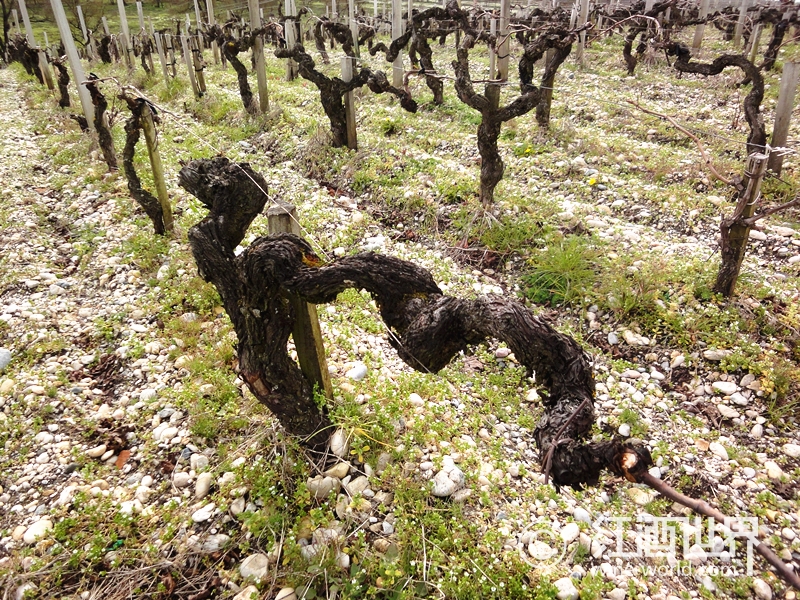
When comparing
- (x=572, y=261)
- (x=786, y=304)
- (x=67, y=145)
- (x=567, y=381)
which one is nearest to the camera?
(x=567, y=381)

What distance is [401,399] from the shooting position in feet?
11.5

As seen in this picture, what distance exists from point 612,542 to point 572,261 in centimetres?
300

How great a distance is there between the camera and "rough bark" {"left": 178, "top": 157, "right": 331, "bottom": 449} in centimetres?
281

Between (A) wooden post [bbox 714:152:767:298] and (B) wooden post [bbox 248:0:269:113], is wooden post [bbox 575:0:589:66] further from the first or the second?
(A) wooden post [bbox 714:152:767:298]

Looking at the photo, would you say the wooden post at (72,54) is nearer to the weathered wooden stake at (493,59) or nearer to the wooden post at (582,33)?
the weathered wooden stake at (493,59)

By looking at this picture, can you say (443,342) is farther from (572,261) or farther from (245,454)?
(572,261)

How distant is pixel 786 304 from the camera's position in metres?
4.48

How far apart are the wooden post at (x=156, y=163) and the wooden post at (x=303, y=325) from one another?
Result: 358 cm

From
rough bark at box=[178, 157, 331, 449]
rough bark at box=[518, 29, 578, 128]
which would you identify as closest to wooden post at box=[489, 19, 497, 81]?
rough bark at box=[518, 29, 578, 128]

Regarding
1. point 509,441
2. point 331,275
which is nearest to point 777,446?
point 509,441

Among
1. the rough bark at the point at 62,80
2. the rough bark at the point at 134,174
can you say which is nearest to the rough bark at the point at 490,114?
the rough bark at the point at 134,174

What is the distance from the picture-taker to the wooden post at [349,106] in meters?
7.94

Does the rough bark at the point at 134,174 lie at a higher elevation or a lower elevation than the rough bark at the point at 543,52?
lower

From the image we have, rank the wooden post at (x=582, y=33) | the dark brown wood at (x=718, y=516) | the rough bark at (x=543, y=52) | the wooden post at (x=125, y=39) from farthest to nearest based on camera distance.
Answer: the wooden post at (x=125, y=39) → the wooden post at (x=582, y=33) → the rough bark at (x=543, y=52) → the dark brown wood at (x=718, y=516)
